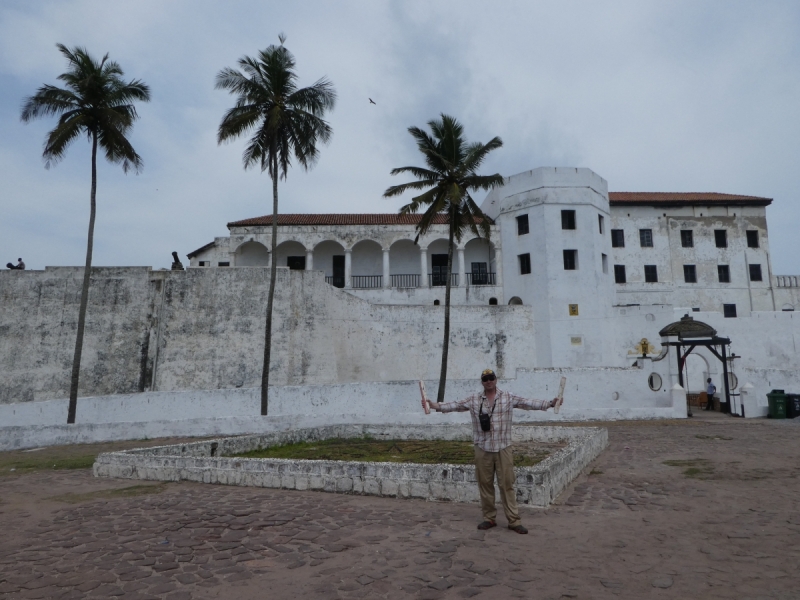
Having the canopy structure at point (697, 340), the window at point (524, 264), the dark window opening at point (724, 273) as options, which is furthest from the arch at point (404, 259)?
the dark window opening at point (724, 273)

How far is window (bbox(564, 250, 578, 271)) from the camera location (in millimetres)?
27406

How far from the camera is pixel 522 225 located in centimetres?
2892

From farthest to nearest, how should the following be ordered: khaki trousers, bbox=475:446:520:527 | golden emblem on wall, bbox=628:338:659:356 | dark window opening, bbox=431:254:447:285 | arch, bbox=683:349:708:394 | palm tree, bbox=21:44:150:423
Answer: dark window opening, bbox=431:254:447:285
golden emblem on wall, bbox=628:338:659:356
arch, bbox=683:349:708:394
palm tree, bbox=21:44:150:423
khaki trousers, bbox=475:446:520:527

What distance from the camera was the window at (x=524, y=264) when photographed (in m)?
28.4

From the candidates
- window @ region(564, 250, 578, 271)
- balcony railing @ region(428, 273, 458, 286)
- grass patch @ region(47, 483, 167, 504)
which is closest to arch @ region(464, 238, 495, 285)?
balcony railing @ region(428, 273, 458, 286)

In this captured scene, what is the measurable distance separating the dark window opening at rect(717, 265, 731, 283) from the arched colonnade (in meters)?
13.8

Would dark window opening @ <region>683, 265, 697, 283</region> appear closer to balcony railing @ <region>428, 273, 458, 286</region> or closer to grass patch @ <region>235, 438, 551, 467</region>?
balcony railing @ <region>428, 273, 458, 286</region>

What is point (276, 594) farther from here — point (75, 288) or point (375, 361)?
point (75, 288)

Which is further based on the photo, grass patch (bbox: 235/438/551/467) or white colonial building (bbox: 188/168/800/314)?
white colonial building (bbox: 188/168/800/314)

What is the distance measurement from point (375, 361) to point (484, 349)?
5.36 m

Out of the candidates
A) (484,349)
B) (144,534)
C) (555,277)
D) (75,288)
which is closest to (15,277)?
(75,288)

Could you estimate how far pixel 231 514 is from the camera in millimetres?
6441

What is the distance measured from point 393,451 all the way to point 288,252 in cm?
2233

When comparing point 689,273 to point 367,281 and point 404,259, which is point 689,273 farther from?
point 367,281
